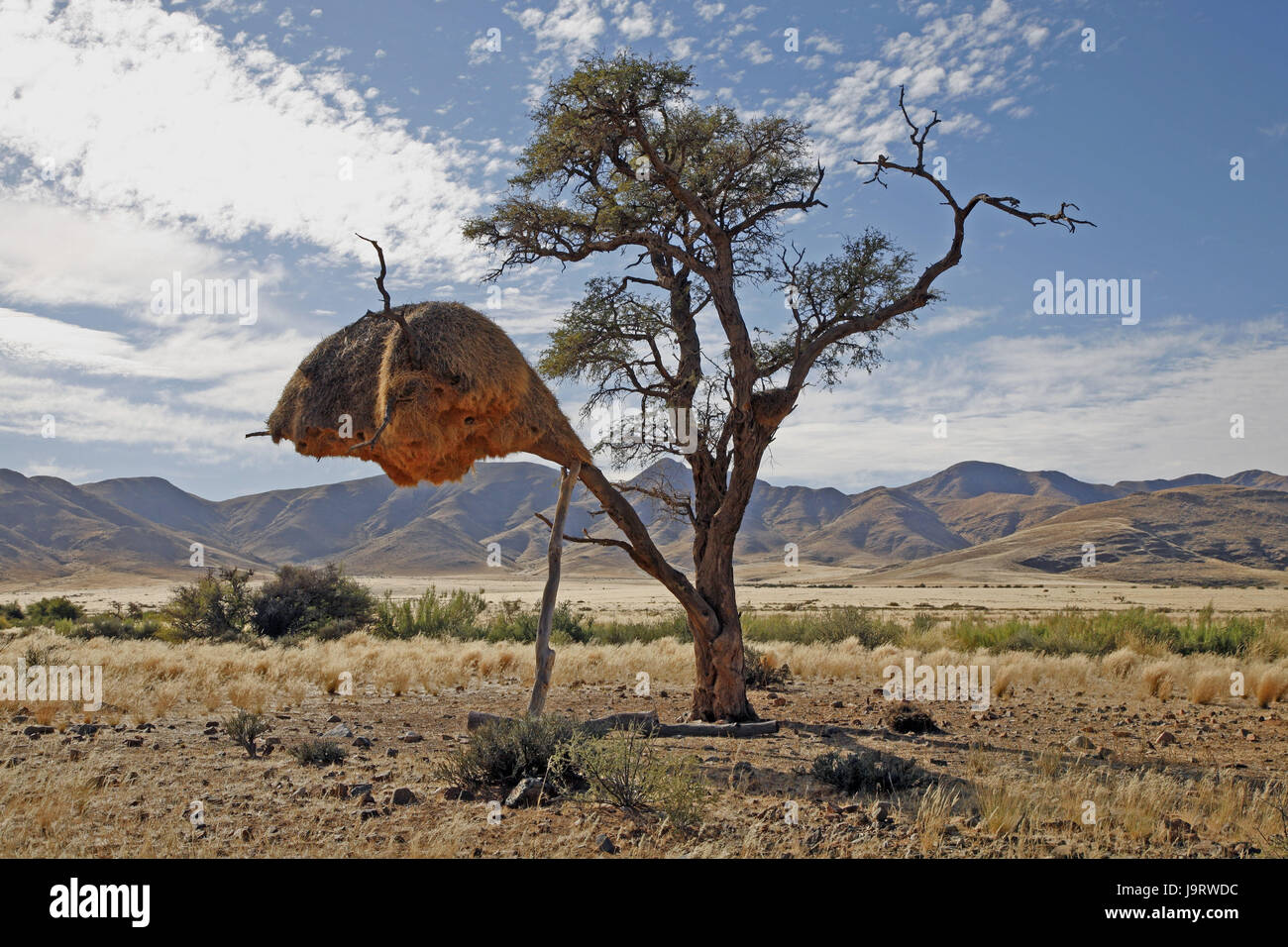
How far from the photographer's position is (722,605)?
11.6m

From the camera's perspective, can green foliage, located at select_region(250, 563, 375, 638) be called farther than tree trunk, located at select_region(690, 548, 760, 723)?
Yes

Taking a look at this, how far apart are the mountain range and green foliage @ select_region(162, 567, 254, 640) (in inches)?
1663

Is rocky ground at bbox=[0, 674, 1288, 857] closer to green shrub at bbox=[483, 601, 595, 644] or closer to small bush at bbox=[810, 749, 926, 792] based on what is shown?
small bush at bbox=[810, 749, 926, 792]

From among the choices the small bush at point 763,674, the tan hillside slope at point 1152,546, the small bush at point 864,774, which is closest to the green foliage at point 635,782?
the small bush at point 864,774

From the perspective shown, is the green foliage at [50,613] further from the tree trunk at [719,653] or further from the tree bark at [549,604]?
the tree trunk at [719,653]

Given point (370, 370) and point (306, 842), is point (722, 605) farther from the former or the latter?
point (306, 842)

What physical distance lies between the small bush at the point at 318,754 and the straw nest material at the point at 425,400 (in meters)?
3.16

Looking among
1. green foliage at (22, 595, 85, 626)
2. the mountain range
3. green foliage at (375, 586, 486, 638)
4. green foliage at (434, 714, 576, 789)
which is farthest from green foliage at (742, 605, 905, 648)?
the mountain range

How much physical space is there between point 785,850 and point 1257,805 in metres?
4.14

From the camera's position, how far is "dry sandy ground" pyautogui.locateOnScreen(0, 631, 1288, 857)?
577 centimetres

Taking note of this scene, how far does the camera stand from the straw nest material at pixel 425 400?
8945 mm

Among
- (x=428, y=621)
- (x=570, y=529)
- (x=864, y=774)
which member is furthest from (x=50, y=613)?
(x=570, y=529)
